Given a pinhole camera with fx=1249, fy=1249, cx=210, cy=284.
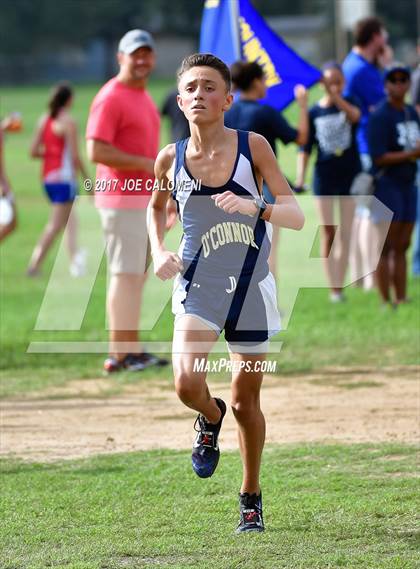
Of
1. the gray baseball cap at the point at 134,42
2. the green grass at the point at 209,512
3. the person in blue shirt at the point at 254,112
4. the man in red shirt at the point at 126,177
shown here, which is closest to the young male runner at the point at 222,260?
the green grass at the point at 209,512

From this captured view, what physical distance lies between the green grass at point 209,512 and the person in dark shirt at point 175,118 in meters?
5.92

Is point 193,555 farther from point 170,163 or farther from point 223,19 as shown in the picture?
point 223,19

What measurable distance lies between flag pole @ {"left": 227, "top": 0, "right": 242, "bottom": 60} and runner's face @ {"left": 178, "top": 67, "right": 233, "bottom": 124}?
18.7ft

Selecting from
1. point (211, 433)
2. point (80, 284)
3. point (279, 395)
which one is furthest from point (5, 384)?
point (80, 284)

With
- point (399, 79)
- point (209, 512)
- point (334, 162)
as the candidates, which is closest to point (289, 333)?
point (334, 162)

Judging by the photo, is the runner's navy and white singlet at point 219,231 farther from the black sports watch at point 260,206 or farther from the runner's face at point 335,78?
the runner's face at point 335,78

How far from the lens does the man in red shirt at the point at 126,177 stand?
9.61 meters

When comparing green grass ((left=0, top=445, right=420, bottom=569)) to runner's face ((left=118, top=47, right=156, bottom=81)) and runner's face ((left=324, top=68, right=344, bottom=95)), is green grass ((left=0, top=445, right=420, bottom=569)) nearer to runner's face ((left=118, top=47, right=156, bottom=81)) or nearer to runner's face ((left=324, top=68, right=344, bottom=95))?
runner's face ((left=118, top=47, right=156, bottom=81))

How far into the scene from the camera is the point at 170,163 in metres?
5.99

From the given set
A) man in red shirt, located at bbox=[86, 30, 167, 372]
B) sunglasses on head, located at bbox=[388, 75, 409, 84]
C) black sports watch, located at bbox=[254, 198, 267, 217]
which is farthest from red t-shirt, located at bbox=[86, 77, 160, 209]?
black sports watch, located at bbox=[254, 198, 267, 217]

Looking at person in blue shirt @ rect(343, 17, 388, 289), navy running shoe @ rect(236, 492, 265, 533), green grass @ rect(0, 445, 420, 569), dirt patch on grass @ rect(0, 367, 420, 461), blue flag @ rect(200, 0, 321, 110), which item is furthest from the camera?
person in blue shirt @ rect(343, 17, 388, 289)

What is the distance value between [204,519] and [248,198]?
5.15 ft

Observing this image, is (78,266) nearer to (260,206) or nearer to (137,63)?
(137,63)

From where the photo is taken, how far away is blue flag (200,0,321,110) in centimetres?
1127
